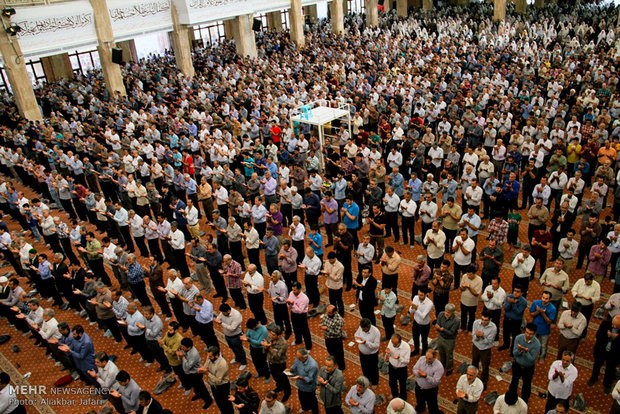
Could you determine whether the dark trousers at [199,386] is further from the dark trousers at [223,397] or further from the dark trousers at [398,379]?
the dark trousers at [398,379]

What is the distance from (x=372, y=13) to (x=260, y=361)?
2546cm

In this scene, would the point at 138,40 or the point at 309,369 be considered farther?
the point at 138,40

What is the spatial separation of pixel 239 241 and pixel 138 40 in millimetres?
22098

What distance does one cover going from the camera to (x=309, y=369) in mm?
5258

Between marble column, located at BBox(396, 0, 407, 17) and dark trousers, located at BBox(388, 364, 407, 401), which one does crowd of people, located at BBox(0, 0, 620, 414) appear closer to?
dark trousers, located at BBox(388, 364, 407, 401)

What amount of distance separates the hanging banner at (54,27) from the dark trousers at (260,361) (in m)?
13.8

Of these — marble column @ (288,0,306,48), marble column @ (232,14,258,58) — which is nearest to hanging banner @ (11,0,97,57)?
marble column @ (232,14,258,58)

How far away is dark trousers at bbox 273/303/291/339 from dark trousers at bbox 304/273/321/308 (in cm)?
59

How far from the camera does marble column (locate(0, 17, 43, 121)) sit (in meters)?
14.7

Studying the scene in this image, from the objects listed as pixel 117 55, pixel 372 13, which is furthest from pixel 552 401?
pixel 372 13

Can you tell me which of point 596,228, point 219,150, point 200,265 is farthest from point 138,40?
point 596,228

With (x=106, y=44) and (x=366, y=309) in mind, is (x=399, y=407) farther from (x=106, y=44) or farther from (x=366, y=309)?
(x=106, y=44)

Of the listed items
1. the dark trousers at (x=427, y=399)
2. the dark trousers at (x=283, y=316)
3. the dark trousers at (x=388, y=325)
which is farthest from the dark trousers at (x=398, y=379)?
the dark trousers at (x=283, y=316)

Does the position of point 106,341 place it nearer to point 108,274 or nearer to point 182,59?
point 108,274
